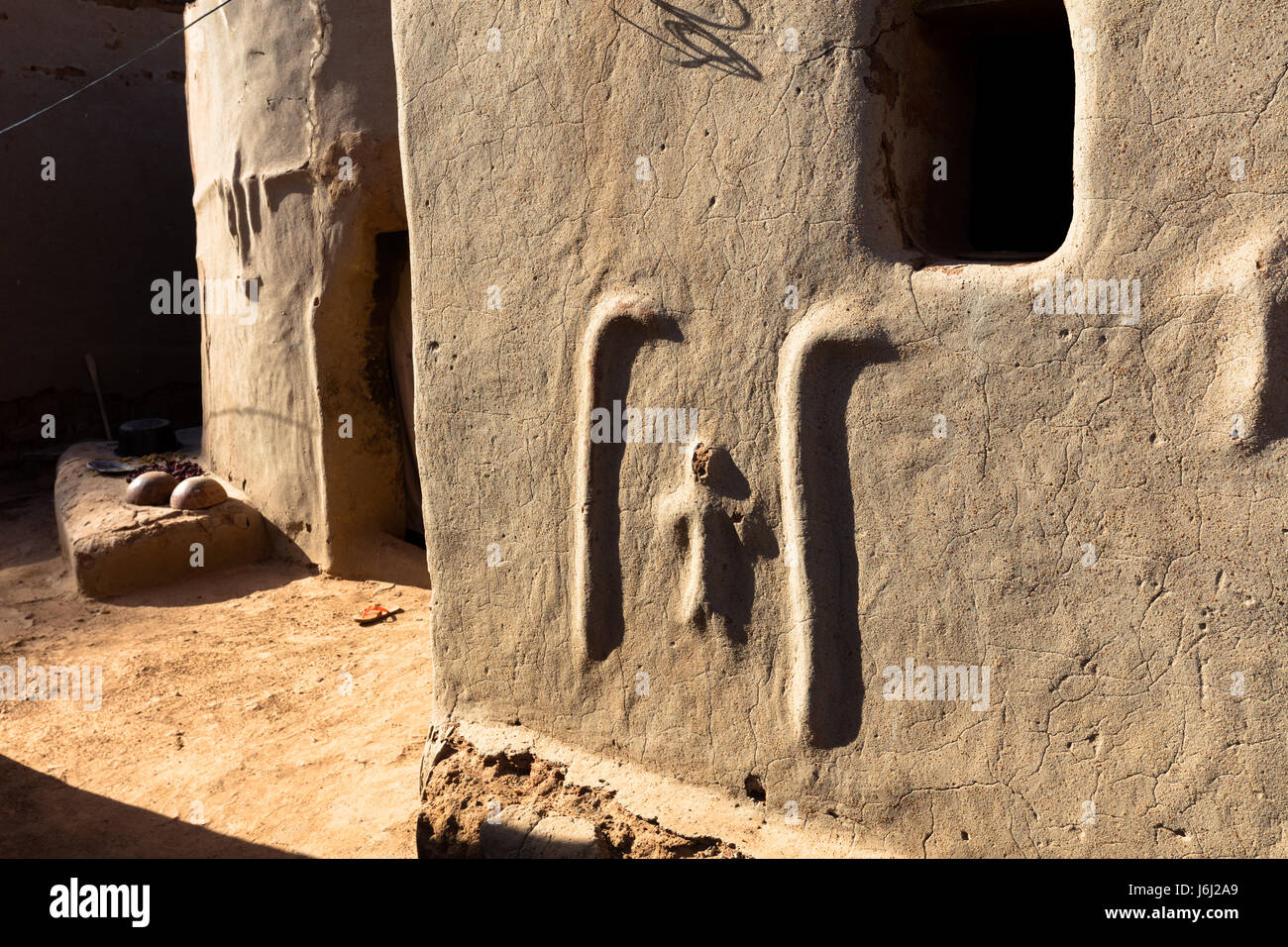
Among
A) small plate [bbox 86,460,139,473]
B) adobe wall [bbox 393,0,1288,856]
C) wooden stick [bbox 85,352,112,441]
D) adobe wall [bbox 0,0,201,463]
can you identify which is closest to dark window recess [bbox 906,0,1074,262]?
adobe wall [bbox 393,0,1288,856]

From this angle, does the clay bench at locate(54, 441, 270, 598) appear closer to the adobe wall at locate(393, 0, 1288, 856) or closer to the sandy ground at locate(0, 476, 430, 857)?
the sandy ground at locate(0, 476, 430, 857)

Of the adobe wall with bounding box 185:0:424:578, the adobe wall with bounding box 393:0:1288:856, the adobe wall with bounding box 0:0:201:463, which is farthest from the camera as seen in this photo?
the adobe wall with bounding box 0:0:201:463

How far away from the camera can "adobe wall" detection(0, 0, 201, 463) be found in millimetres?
8836

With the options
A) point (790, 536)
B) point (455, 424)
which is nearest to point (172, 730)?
point (455, 424)

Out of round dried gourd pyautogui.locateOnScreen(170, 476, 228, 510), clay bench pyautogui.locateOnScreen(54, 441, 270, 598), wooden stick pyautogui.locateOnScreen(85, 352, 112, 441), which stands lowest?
clay bench pyautogui.locateOnScreen(54, 441, 270, 598)

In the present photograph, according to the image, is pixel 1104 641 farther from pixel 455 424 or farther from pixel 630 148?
pixel 455 424

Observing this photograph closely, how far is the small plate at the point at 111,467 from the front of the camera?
24.1 feet

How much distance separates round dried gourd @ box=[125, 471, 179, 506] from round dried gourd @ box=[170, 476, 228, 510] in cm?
11

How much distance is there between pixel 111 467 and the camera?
7398 millimetres

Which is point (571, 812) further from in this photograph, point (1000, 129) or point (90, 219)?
point (90, 219)

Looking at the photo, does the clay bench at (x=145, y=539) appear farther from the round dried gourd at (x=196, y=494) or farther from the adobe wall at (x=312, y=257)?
the adobe wall at (x=312, y=257)

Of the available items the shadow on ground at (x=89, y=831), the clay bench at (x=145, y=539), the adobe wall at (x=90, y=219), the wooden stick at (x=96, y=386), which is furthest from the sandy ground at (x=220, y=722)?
the adobe wall at (x=90, y=219)

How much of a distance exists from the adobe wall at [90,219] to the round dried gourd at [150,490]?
9.85 feet
